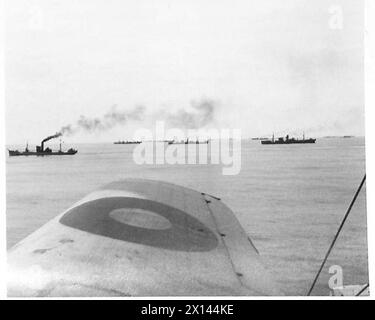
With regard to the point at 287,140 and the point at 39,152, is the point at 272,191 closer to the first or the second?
the point at 287,140

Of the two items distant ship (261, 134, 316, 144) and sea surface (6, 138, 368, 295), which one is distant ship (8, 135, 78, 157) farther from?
distant ship (261, 134, 316, 144)

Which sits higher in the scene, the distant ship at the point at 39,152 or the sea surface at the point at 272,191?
the distant ship at the point at 39,152

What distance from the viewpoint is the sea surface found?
77.1 inches

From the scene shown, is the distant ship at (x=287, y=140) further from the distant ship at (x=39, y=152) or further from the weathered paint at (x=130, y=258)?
the distant ship at (x=39, y=152)

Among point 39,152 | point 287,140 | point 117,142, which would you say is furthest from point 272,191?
point 39,152

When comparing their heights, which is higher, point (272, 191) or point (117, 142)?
point (117, 142)

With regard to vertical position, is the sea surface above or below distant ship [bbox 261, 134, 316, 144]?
below

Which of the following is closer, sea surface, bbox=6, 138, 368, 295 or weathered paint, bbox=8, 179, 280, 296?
weathered paint, bbox=8, 179, 280, 296

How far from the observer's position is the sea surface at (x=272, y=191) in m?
1.96

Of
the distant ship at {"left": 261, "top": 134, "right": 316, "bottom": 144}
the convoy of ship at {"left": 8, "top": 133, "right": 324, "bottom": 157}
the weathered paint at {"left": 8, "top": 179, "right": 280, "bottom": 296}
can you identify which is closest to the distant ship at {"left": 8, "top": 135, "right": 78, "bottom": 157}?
the convoy of ship at {"left": 8, "top": 133, "right": 324, "bottom": 157}

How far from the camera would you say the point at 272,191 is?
87.0 inches


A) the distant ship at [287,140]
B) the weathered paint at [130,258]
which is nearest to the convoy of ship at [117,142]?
the distant ship at [287,140]
